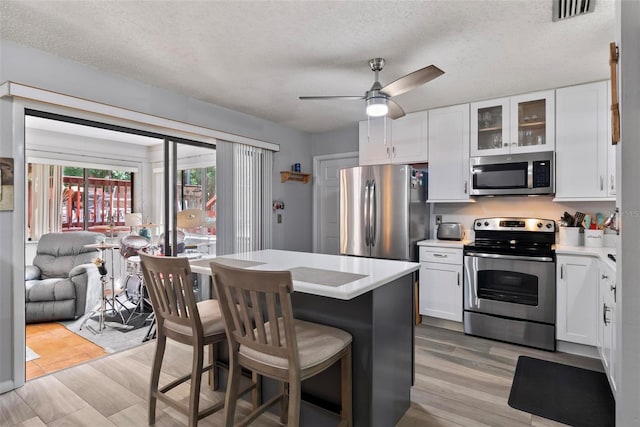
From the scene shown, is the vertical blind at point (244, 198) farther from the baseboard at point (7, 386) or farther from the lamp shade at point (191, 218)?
the baseboard at point (7, 386)

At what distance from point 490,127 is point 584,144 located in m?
0.81

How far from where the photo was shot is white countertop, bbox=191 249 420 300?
152cm

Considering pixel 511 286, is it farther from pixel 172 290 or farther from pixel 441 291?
pixel 172 290

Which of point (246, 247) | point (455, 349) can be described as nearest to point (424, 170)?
point (455, 349)

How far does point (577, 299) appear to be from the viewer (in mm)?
2906

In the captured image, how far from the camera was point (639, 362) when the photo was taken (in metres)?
1.39

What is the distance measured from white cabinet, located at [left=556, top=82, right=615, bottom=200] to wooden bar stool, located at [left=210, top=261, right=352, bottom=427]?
9.02 ft

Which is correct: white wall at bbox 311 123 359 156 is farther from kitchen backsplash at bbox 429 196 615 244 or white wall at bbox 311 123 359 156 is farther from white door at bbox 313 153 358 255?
kitchen backsplash at bbox 429 196 615 244

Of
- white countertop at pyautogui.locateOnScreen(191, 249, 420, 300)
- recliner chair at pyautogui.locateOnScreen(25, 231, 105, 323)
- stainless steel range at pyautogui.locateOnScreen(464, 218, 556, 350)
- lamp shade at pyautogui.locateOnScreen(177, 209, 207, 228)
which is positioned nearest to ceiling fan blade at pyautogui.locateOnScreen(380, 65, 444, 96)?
white countertop at pyautogui.locateOnScreen(191, 249, 420, 300)

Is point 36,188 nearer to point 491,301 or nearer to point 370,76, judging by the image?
point 370,76

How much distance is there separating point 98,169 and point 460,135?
4.11 m

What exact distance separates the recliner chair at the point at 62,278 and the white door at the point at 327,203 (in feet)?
9.08

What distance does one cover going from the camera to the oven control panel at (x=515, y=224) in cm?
330

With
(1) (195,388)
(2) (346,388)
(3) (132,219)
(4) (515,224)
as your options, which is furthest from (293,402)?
(3) (132,219)
